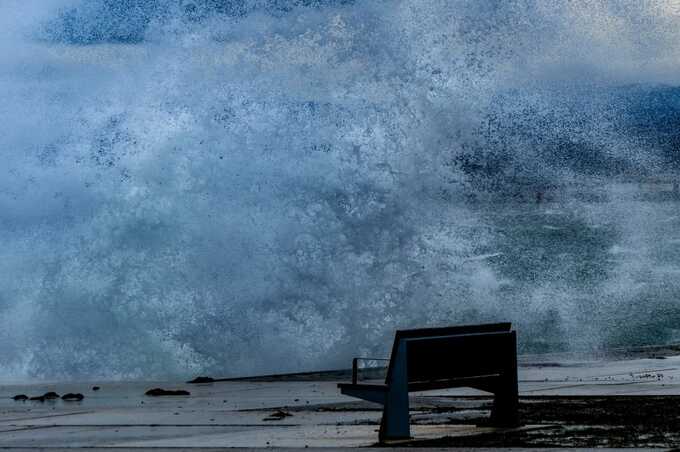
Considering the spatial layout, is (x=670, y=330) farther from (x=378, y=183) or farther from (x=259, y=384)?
(x=259, y=384)

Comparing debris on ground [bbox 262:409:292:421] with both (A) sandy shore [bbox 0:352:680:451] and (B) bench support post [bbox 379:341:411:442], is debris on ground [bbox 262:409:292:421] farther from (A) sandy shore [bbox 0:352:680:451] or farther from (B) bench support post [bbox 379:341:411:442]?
(B) bench support post [bbox 379:341:411:442]

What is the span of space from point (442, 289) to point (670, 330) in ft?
14.0

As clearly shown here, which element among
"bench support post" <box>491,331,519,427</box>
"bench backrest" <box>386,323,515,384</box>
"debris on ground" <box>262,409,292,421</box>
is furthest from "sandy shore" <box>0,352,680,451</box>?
"bench backrest" <box>386,323,515,384</box>

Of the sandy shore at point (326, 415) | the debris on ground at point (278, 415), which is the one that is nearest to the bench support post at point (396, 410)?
the sandy shore at point (326, 415)

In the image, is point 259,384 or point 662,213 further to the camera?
point 662,213

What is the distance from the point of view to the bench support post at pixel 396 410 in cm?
859

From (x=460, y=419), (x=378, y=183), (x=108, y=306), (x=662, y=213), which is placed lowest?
(x=460, y=419)

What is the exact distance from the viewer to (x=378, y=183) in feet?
81.4

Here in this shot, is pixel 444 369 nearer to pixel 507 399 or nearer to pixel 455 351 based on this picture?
pixel 455 351

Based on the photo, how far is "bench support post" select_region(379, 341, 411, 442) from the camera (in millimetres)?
8594

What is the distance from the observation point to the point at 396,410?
864cm

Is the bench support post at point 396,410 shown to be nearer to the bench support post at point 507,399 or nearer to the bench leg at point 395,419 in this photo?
the bench leg at point 395,419

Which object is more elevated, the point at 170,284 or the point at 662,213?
the point at 662,213

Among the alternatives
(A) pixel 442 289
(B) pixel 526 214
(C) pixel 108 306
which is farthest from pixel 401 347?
(B) pixel 526 214
